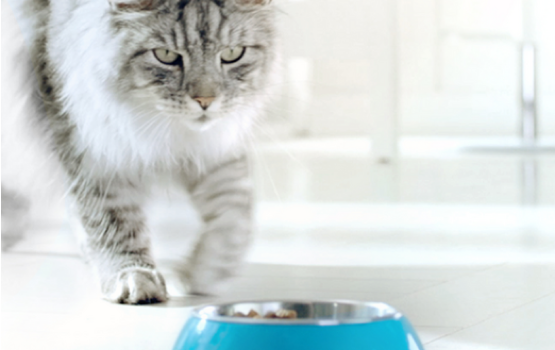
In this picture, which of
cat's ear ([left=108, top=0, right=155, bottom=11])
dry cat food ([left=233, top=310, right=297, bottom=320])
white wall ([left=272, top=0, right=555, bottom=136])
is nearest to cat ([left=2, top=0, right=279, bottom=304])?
cat's ear ([left=108, top=0, right=155, bottom=11])

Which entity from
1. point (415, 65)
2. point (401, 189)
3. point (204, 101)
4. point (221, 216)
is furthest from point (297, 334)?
point (415, 65)

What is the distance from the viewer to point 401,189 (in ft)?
7.50

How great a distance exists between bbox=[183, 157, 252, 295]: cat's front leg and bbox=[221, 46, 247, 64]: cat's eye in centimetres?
18

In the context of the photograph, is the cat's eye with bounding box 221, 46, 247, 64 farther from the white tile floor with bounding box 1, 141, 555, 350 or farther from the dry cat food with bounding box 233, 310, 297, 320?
the dry cat food with bounding box 233, 310, 297, 320

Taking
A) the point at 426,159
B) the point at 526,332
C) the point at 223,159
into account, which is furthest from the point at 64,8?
the point at 426,159

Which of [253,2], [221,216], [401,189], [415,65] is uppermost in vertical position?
[253,2]

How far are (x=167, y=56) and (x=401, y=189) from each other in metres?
1.30

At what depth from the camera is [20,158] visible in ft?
4.39

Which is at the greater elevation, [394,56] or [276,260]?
[394,56]

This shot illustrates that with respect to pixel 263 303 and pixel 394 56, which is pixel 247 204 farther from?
pixel 394 56

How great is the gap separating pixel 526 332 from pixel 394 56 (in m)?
1.71

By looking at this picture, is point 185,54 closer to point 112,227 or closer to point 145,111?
point 145,111

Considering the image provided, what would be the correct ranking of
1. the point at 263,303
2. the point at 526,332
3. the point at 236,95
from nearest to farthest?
1. the point at 263,303
2. the point at 526,332
3. the point at 236,95

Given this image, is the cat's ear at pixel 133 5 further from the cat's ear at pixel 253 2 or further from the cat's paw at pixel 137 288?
the cat's paw at pixel 137 288
